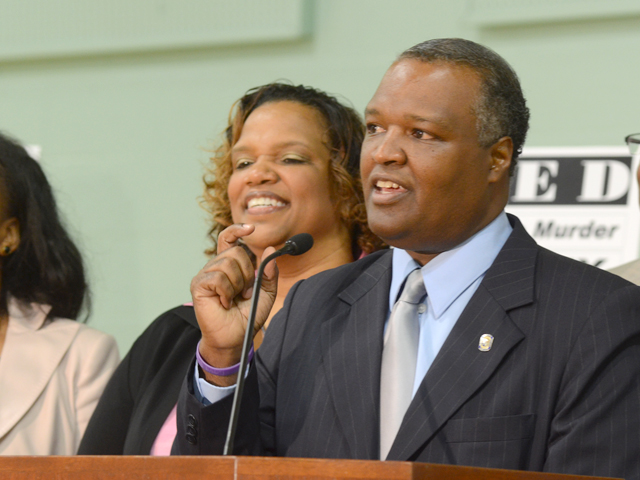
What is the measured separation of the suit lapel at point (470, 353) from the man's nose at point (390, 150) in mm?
286

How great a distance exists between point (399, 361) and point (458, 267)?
23 centimetres

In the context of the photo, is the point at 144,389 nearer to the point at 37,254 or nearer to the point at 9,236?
the point at 37,254

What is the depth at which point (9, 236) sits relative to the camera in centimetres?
295

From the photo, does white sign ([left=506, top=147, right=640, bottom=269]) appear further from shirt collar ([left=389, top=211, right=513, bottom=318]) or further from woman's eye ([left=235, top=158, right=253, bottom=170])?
shirt collar ([left=389, top=211, right=513, bottom=318])

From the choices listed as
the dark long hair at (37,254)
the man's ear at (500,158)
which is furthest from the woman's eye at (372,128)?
the dark long hair at (37,254)

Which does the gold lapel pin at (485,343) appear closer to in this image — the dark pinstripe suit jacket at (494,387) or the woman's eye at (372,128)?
the dark pinstripe suit jacket at (494,387)

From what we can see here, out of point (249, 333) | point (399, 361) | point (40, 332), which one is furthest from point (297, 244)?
point (40, 332)

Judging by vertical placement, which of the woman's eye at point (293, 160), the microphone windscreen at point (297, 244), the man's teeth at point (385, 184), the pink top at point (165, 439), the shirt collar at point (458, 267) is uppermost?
the man's teeth at point (385, 184)

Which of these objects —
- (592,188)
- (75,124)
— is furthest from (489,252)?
(75,124)

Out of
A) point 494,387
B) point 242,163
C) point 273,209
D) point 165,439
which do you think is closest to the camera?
point 494,387

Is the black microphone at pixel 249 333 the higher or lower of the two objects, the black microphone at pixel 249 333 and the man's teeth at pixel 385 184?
the lower

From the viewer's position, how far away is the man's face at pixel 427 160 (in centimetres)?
167

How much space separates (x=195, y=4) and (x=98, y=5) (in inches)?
20.0

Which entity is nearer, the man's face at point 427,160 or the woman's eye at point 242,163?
the man's face at point 427,160
